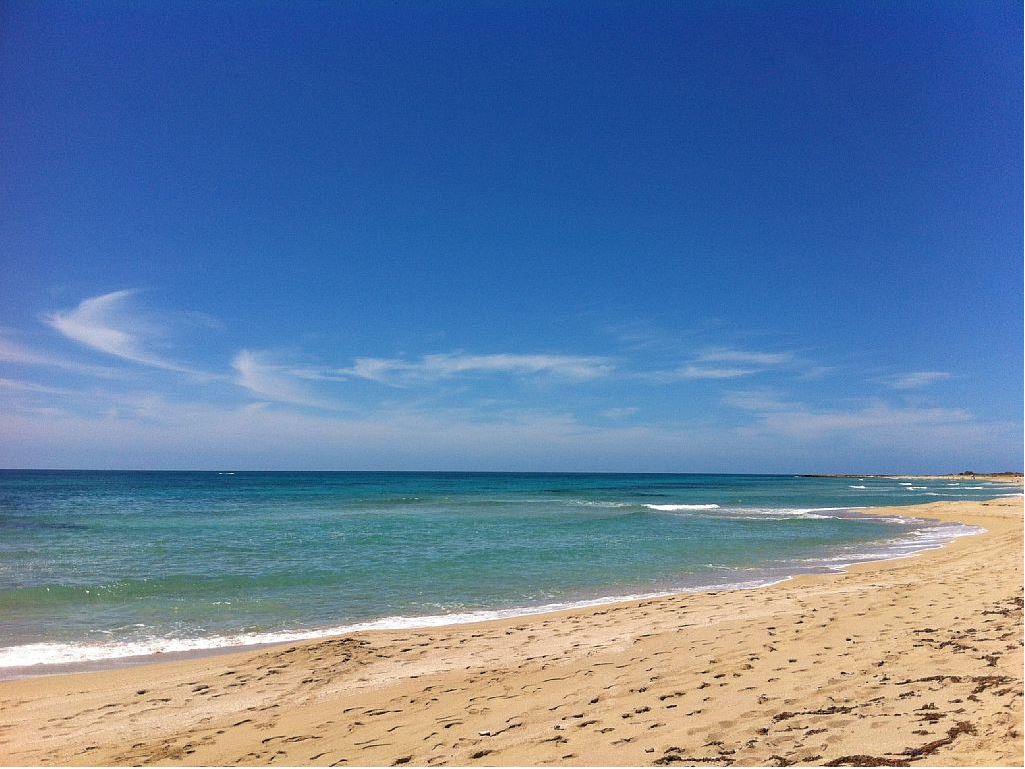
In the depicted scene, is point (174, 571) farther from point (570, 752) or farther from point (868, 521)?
point (868, 521)

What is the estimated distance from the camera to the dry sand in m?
4.75

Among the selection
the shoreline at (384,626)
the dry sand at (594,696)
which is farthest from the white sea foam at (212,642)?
the dry sand at (594,696)

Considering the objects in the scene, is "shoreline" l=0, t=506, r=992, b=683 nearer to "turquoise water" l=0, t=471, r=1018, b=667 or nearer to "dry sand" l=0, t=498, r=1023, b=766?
"turquoise water" l=0, t=471, r=1018, b=667

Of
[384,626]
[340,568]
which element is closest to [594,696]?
[384,626]

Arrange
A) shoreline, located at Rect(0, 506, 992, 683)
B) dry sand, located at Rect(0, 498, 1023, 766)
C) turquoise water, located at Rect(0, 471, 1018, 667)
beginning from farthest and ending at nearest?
turquoise water, located at Rect(0, 471, 1018, 667), shoreline, located at Rect(0, 506, 992, 683), dry sand, located at Rect(0, 498, 1023, 766)

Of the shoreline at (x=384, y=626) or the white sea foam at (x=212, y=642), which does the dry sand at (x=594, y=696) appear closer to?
the shoreline at (x=384, y=626)

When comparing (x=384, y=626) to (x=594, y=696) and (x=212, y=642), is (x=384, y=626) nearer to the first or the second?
(x=212, y=642)

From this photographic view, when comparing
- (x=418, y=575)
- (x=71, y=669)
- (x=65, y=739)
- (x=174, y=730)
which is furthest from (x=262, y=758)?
(x=418, y=575)

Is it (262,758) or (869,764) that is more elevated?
(869,764)

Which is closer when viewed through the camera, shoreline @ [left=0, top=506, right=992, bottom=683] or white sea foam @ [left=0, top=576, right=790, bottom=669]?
shoreline @ [left=0, top=506, right=992, bottom=683]

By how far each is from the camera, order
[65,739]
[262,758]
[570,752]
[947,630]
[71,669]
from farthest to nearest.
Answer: [71,669] < [947,630] < [65,739] < [262,758] < [570,752]

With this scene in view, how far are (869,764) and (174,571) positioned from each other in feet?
59.5

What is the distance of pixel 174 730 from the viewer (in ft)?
20.7

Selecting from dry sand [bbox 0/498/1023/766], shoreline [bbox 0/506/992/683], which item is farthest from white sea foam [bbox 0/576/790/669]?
dry sand [bbox 0/498/1023/766]
